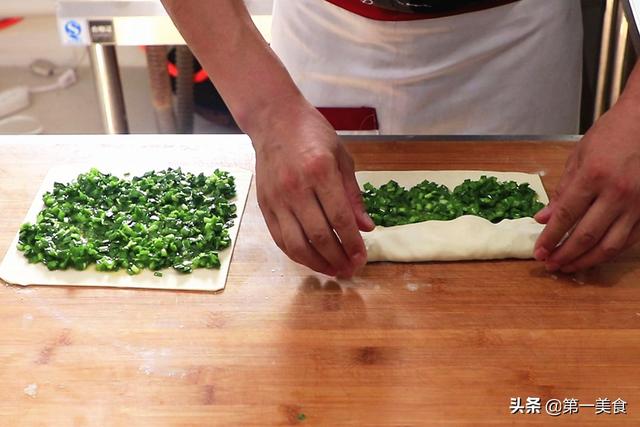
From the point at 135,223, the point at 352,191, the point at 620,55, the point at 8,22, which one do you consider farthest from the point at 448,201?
the point at 8,22

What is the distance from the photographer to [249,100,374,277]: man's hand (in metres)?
1.12

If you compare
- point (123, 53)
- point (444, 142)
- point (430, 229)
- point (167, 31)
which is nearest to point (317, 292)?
point (430, 229)

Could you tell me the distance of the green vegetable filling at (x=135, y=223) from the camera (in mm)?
1256

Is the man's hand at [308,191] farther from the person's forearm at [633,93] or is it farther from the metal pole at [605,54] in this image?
the metal pole at [605,54]

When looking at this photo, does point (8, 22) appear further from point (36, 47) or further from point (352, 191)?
point (352, 191)

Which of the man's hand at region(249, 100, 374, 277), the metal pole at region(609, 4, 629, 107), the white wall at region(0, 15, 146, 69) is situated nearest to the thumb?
the man's hand at region(249, 100, 374, 277)

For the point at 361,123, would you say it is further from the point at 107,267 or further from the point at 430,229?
the point at 107,267

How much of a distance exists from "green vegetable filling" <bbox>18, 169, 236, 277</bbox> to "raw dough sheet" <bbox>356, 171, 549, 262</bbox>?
0.82ft

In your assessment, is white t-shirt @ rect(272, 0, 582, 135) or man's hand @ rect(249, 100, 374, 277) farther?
white t-shirt @ rect(272, 0, 582, 135)

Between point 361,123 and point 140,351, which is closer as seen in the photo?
point 140,351

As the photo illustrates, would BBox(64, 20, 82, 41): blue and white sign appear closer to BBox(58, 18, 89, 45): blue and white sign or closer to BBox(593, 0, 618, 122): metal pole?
BBox(58, 18, 89, 45): blue and white sign

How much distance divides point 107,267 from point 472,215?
568 millimetres

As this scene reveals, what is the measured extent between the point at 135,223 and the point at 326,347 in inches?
16.1

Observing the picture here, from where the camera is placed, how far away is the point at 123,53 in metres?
3.31
